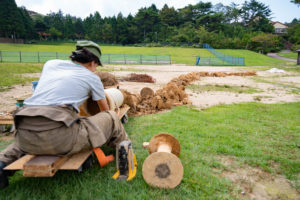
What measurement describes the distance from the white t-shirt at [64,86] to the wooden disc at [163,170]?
111cm

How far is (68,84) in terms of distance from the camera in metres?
2.34

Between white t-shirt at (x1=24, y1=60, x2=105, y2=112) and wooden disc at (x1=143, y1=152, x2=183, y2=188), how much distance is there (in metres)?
1.11

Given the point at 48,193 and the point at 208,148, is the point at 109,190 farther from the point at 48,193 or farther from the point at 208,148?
the point at 208,148

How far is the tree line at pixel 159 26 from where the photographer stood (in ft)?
233

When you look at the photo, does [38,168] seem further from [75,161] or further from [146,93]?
[146,93]

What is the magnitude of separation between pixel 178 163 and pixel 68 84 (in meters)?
1.60

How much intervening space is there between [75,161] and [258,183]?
7.94 ft

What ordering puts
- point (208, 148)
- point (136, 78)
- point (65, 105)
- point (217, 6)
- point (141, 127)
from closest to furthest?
point (65, 105) → point (208, 148) → point (141, 127) → point (136, 78) → point (217, 6)

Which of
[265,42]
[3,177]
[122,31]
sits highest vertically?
[122,31]

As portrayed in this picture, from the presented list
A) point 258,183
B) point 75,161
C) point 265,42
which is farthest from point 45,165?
point 265,42

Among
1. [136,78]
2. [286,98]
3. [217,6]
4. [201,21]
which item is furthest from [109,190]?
[217,6]

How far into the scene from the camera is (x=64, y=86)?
7.59 ft

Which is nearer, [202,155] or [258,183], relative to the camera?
[258,183]

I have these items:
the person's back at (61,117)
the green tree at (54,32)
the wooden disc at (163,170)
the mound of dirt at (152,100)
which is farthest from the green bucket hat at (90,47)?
the green tree at (54,32)
